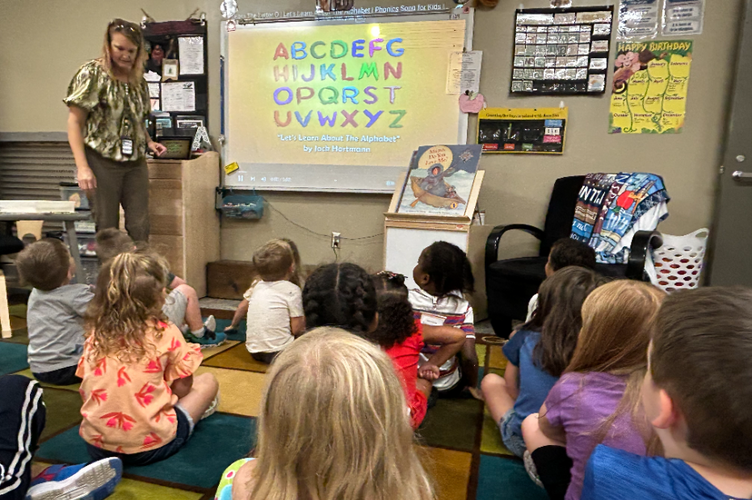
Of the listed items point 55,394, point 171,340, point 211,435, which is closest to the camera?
point 171,340

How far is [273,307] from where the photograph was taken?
2006 millimetres

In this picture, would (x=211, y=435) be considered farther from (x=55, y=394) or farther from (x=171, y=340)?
(x=55, y=394)

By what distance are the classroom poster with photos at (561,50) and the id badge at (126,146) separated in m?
2.17

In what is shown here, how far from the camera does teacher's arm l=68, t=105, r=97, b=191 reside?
7.79 ft

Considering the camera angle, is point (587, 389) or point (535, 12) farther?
point (535, 12)

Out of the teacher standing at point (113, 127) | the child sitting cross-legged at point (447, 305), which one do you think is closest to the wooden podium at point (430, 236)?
the child sitting cross-legged at point (447, 305)

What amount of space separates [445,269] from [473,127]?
157cm

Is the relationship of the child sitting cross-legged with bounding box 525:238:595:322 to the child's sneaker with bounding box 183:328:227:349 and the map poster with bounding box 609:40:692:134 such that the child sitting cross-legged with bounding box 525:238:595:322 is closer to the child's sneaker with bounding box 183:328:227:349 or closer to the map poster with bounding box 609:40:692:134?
the map poster with bounding box 609:40:692:134

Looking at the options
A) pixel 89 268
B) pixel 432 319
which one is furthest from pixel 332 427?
pixel 89 268

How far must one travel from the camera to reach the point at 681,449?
0.58 m

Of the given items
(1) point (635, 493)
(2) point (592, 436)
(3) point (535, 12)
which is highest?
(3) point (535, 12)

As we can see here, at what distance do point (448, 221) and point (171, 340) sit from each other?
1.73 metres

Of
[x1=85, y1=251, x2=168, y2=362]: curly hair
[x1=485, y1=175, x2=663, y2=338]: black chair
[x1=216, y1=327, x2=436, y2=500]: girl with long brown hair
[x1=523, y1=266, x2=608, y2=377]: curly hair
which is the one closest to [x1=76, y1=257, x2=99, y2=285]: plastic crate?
[x1=85, y1=251, x2=168, y2=362]: curly hair

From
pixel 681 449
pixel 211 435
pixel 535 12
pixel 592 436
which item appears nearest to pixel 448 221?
pixel 535 12
